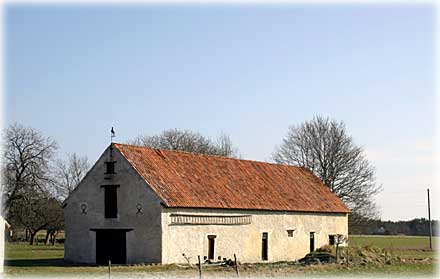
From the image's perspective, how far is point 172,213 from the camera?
32.7 m

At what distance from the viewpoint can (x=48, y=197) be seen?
182 feet

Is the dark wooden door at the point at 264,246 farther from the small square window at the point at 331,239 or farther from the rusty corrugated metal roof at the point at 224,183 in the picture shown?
the small square window at the point at 331,239

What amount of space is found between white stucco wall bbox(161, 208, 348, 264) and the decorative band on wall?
15 centimetres

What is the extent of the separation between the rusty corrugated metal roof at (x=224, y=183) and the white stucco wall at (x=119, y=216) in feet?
1.99

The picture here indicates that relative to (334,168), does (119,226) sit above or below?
below

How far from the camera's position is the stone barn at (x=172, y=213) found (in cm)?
3269

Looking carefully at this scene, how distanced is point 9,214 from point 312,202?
864 inches

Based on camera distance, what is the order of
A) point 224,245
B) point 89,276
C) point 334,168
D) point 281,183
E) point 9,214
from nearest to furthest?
point 89,276 < point 224,245 < point 281,183 < point 9,214 < point 334,168

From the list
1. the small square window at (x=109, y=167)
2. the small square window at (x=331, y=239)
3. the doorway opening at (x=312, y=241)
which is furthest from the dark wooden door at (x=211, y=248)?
the small square window at (x=331, y=239)

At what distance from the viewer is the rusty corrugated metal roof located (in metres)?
34.1

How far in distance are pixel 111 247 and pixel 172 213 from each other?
3.41 meters

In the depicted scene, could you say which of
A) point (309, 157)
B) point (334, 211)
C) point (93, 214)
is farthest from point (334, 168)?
point (93, 214)

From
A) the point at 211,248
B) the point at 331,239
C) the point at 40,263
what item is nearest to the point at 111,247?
the point at 40,263

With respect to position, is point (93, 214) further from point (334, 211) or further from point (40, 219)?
point (40, 219)
